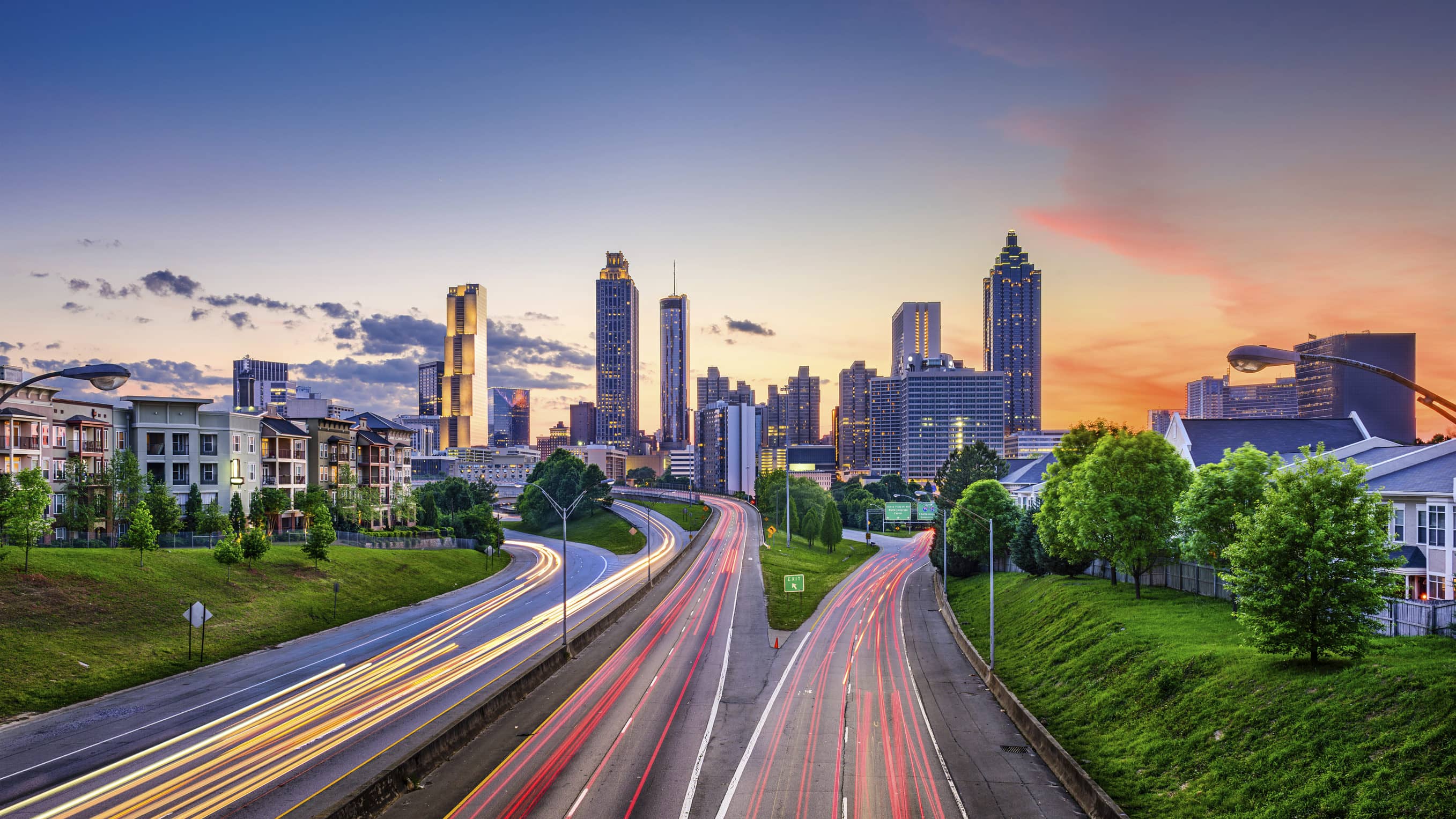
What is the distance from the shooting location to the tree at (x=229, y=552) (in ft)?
181

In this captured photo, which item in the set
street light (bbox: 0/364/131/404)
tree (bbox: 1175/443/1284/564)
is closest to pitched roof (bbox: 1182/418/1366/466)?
tree (bbox: 1175/443/1284/564)

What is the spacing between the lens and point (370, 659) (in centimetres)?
4522

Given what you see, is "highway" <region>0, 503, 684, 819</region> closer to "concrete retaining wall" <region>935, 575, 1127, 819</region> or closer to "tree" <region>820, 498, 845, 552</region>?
"concrete retaining wall" <region>935, 575, 1127, 819</region>

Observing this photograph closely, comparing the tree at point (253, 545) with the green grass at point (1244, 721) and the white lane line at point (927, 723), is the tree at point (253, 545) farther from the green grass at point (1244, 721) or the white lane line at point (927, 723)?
the green grass at point (1244, 721)

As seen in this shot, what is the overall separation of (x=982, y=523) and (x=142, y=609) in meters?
66.2

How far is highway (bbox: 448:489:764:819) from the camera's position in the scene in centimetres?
2456

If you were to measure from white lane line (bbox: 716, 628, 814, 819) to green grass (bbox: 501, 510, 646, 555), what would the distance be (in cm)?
6516

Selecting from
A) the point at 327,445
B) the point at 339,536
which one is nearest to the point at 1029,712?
the point at 339,536

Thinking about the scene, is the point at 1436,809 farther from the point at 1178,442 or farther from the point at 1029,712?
the point at 1178,442

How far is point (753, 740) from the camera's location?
31.5 meters

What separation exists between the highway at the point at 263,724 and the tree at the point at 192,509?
24.0 metres

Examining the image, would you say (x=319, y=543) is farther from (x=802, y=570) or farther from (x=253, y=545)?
(x=802, y=570)

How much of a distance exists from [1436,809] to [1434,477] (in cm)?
3050

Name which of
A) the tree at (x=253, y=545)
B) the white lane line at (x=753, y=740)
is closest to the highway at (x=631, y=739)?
Result: the white lane line at (x=753, y=740)
